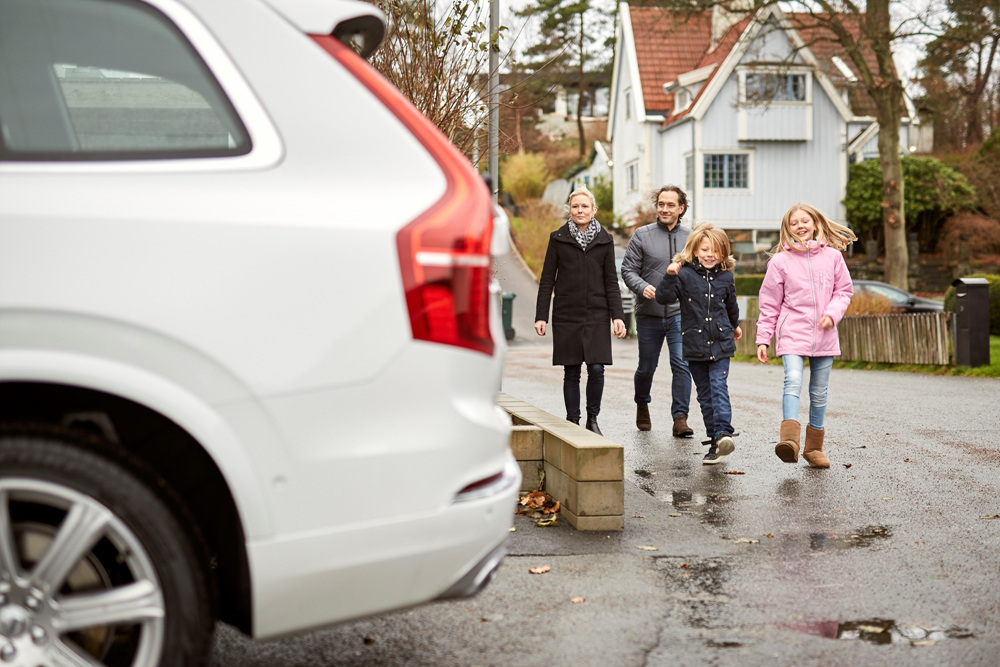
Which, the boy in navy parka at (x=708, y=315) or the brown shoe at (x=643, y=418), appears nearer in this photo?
the boy in navy parka at (x=708, y=315)

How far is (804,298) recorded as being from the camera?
302 inches

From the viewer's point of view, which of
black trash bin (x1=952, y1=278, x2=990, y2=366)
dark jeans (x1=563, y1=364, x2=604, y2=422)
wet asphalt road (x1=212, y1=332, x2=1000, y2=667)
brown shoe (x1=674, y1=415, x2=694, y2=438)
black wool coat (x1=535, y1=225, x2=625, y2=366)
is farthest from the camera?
black trash bin (x1=952, y1=278, x2=990, y2=366)

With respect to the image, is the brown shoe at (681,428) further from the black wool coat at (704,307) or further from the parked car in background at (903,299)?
the parked car in background at (903,299)

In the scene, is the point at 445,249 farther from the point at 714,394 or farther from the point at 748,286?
the point at 748,286

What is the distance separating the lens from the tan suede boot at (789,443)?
748cm

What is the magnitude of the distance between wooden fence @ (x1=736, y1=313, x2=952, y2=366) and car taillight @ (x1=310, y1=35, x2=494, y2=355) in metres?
14.1

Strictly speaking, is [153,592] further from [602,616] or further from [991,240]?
[991,240]

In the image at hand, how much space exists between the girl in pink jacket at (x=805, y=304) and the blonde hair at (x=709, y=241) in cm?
43

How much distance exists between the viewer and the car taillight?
8.79 ft

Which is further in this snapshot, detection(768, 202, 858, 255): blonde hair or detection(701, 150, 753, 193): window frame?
detection(701, 150, 753, 193): window frame

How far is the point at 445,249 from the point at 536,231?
39.2 meters

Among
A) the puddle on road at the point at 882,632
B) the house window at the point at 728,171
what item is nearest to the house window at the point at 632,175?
the house window at the point at 728,171

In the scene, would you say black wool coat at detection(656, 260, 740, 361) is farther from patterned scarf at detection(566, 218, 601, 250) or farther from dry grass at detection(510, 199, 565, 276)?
dry grass at detection(510, 199, 565, 276)

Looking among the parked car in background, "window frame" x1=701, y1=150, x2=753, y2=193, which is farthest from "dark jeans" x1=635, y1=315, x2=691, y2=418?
"window frame" x1=701, y1=150, x2=753, y2=193
